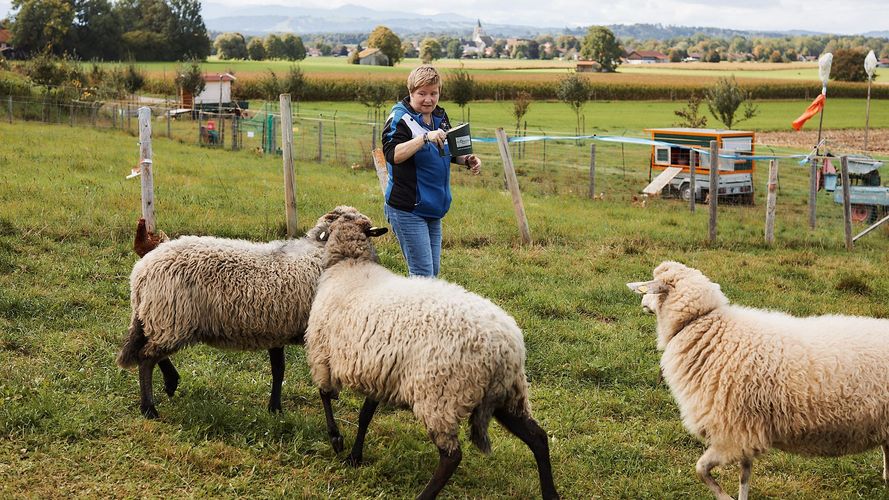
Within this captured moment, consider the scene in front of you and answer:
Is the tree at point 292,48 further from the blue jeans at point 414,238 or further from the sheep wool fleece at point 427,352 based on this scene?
the sheep wool fleece at point 427,352

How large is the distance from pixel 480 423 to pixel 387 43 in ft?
377

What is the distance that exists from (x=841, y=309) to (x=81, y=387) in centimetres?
790

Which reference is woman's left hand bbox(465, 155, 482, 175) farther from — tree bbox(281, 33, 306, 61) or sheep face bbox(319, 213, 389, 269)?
tree bbox(281, 33, 306, 61)

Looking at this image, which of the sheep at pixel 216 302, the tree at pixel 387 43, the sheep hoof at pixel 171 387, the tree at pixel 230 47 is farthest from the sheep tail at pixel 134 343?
the tree at pixel 230 47

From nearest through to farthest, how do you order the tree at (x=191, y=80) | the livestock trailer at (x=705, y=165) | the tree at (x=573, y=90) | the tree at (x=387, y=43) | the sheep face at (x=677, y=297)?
1. the sheep face at (x=677, y=297)
2. the livestock trailer at (x=705, y=165)
3. the tree at (x=573, y=90)
4. the tree at (x=191, y=80)
5. the tree at (x=387, y=43)

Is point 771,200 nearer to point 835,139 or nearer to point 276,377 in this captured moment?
point 276,377

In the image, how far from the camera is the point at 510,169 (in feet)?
40.1

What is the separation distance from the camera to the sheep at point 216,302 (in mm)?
5754

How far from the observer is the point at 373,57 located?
122 meters

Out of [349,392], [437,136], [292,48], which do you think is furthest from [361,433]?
[292,48]

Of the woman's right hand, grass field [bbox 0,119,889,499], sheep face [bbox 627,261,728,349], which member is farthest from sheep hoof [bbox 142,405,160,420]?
sheep face [bbox 627,261,728,349]

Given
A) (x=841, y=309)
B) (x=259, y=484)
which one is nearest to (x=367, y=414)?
(x=259, y=484)

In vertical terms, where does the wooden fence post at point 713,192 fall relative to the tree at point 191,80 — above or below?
below

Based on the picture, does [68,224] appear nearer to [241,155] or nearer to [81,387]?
[81,387]
